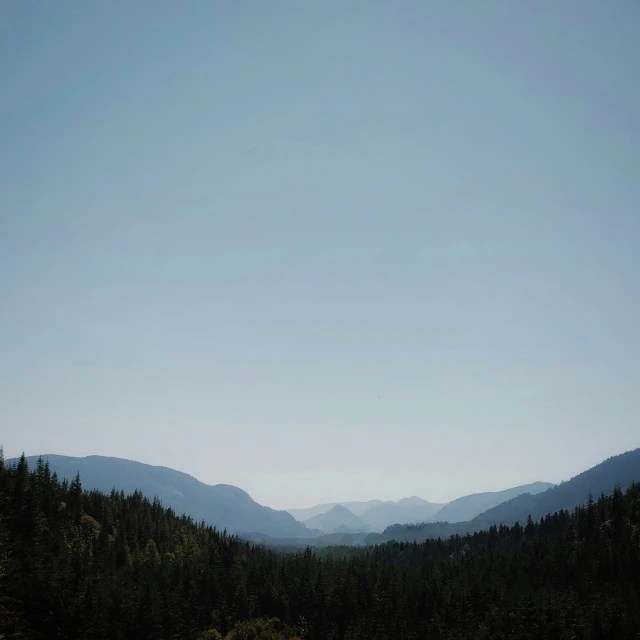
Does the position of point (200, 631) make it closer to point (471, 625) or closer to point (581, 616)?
point (471, 625)

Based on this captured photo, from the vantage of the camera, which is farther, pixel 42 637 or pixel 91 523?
pixel 91 523

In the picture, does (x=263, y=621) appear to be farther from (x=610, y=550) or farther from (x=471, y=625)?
(x=610, y=550)

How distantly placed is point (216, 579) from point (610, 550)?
117m

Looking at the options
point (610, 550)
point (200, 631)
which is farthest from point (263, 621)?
point (610, 550)

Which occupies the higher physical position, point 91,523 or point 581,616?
point 91,523

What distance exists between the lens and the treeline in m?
108

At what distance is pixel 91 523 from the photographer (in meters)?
170

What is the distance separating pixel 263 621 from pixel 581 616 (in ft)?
240

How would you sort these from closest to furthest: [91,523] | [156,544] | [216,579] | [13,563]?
[13,563] < [216,579] < [91,523] < [156,544]

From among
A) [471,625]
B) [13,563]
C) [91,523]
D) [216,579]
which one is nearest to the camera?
[13,563]

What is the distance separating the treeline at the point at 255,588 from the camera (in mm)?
107875

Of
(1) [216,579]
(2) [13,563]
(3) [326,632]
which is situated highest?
(2) [13,563]

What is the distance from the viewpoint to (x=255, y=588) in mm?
159875

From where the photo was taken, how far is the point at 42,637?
318ft
